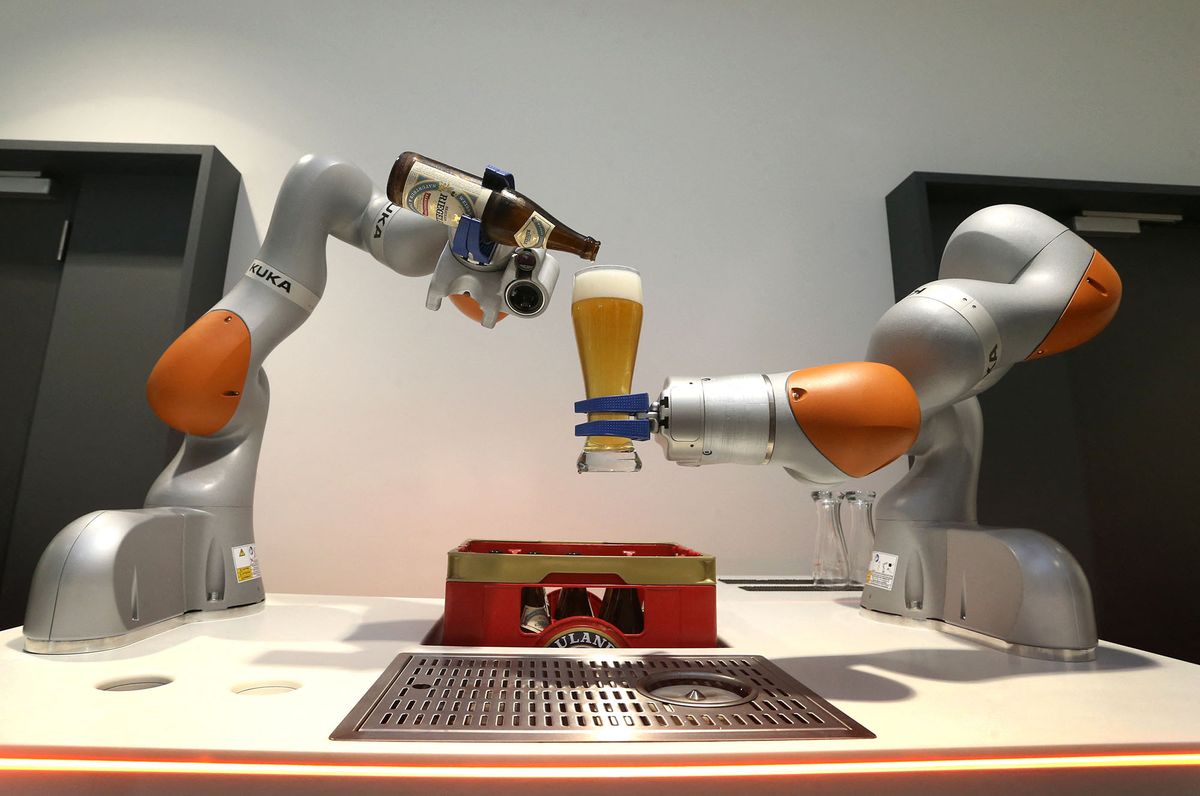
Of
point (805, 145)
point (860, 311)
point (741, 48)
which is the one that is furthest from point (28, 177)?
point (860, 311)

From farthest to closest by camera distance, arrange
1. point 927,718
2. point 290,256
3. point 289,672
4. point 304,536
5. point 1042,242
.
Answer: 1. point 304,536
2. point 290,256
3. point 1042,242
4. point 289,672
5. point 927,718

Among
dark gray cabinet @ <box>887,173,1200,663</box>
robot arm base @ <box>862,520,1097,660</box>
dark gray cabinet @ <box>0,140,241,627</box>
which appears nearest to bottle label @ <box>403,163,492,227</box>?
robot arm base @ <box>862,520,1097,660</box>

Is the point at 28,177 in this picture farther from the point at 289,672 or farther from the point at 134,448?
the point at 289,672

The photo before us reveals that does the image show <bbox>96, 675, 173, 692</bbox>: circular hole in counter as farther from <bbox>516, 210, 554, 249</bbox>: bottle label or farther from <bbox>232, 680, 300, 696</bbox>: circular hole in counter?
<bbox>516, 210, 554, 249</bbox>: bottle label

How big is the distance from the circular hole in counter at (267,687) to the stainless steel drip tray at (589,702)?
0.27ft

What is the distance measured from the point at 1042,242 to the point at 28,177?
7.13 feet

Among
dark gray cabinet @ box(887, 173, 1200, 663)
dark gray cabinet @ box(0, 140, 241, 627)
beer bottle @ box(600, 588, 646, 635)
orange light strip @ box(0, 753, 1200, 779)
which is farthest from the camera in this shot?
dark gray cabinet @ box(887, 173, 1200, 663)

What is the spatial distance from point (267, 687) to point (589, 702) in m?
0.30

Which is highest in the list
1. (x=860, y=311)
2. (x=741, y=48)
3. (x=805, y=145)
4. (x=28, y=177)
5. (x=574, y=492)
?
(x=741, y=48)

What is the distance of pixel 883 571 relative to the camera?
2.83 feet

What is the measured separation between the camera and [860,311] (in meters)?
1.58

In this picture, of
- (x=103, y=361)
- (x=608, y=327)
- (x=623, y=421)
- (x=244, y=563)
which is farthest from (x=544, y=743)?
(x=103, y=361)

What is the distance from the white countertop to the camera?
39 centimetres

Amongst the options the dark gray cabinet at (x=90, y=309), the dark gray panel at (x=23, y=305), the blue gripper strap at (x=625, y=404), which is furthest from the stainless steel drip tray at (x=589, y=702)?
the dark gray panel at (x=23, y=305)
